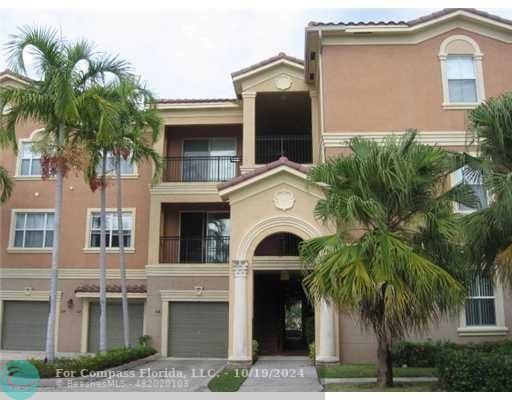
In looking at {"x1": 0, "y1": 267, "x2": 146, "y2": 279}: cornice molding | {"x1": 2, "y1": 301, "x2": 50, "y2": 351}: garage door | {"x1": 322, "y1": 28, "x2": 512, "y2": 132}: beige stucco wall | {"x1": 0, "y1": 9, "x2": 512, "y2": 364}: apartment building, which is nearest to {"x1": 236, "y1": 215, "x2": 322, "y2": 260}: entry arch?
{"x1": 0, "y1": 9, "x2": 512, "y2": 364}: apartment building

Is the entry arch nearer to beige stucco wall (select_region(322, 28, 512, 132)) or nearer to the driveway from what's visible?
beige stucco wall (select_region(322, 28, 512, 132))

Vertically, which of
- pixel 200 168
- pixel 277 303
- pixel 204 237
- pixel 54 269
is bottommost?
pixel 277 303

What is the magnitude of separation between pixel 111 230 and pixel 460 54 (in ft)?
48.1

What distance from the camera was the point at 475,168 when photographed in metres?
11.7

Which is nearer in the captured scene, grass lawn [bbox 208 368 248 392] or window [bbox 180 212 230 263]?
grass lawn [bbox 208 368 248 392]

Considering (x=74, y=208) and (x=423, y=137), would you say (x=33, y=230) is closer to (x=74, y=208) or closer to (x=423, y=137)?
(x=74, y=208)

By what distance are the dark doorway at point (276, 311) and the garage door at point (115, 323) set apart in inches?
188

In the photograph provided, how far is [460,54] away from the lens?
17.7 meters

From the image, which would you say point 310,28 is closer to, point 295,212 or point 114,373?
point 295,212

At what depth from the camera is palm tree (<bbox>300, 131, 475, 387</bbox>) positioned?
10.2m

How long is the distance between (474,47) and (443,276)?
10.3m

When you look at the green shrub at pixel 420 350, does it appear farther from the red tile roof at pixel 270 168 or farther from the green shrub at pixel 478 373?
the red tile roof at pixel 270 168

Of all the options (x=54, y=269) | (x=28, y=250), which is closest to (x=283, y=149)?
(x=54, y=269)

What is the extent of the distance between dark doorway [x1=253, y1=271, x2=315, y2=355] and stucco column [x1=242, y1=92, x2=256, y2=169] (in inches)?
168
